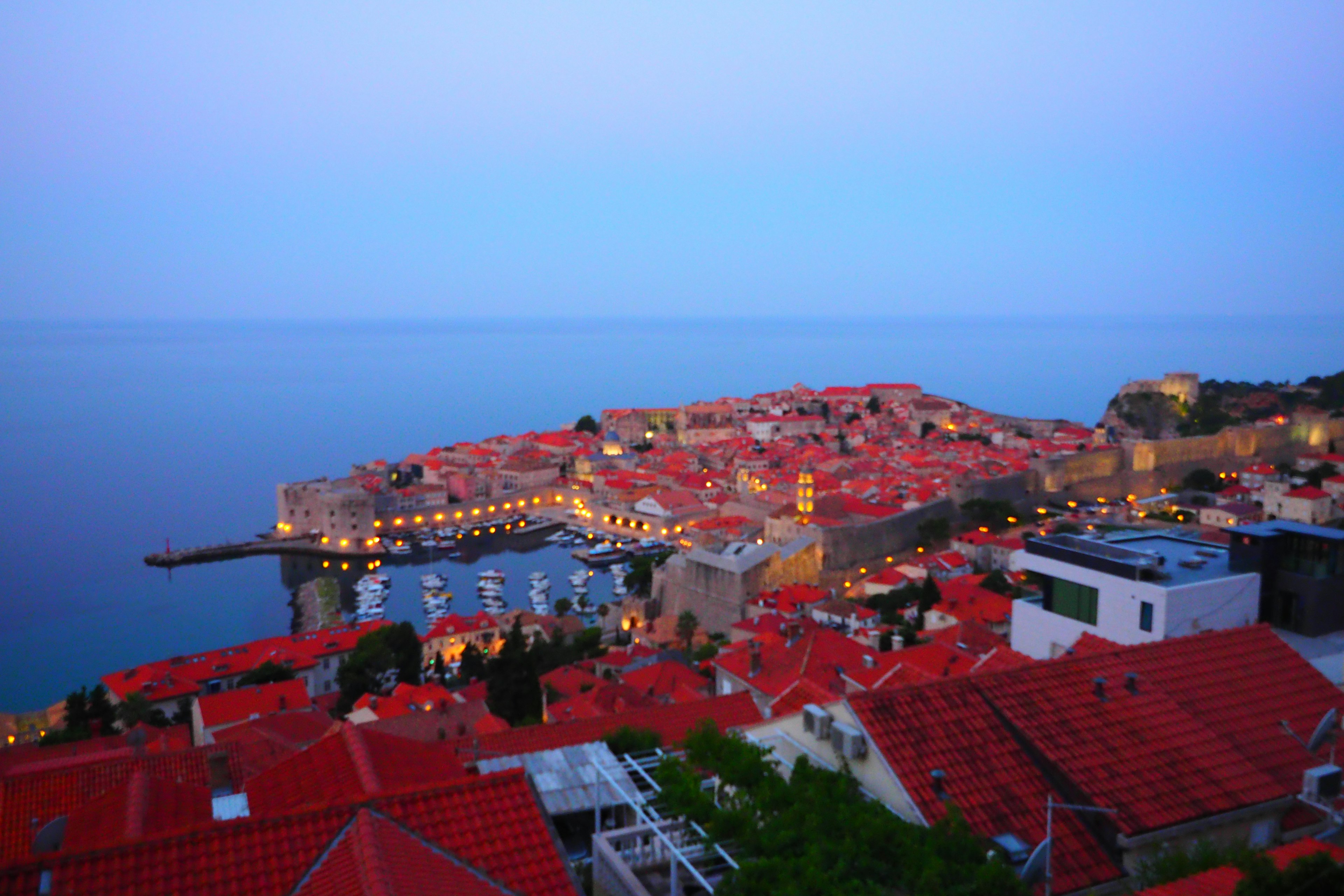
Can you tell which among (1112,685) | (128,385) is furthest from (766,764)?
(128,385)

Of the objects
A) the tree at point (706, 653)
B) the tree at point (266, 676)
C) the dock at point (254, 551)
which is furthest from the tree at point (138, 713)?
the dock at point (254, 551)

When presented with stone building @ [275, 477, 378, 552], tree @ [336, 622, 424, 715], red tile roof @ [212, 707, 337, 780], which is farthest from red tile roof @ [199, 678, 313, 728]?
stone building @ [275, 477, 378, 552]

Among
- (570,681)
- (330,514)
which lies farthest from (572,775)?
(330,514)

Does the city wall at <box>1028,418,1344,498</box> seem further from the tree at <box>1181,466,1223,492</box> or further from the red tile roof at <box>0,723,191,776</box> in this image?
the red tile roof at <box>0,723,191,776</box>

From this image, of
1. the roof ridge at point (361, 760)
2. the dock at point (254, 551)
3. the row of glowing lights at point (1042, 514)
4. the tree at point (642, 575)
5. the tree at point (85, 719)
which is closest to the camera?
the roof ridge at point (361, 760)

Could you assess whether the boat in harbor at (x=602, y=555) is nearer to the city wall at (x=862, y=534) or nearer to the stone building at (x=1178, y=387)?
the city wall at (x=862, y=534)

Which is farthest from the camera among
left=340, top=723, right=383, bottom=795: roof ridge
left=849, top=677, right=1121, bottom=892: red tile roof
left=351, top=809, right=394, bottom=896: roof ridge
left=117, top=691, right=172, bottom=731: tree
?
left=117, top=691, right=172, bottom=731: tree
